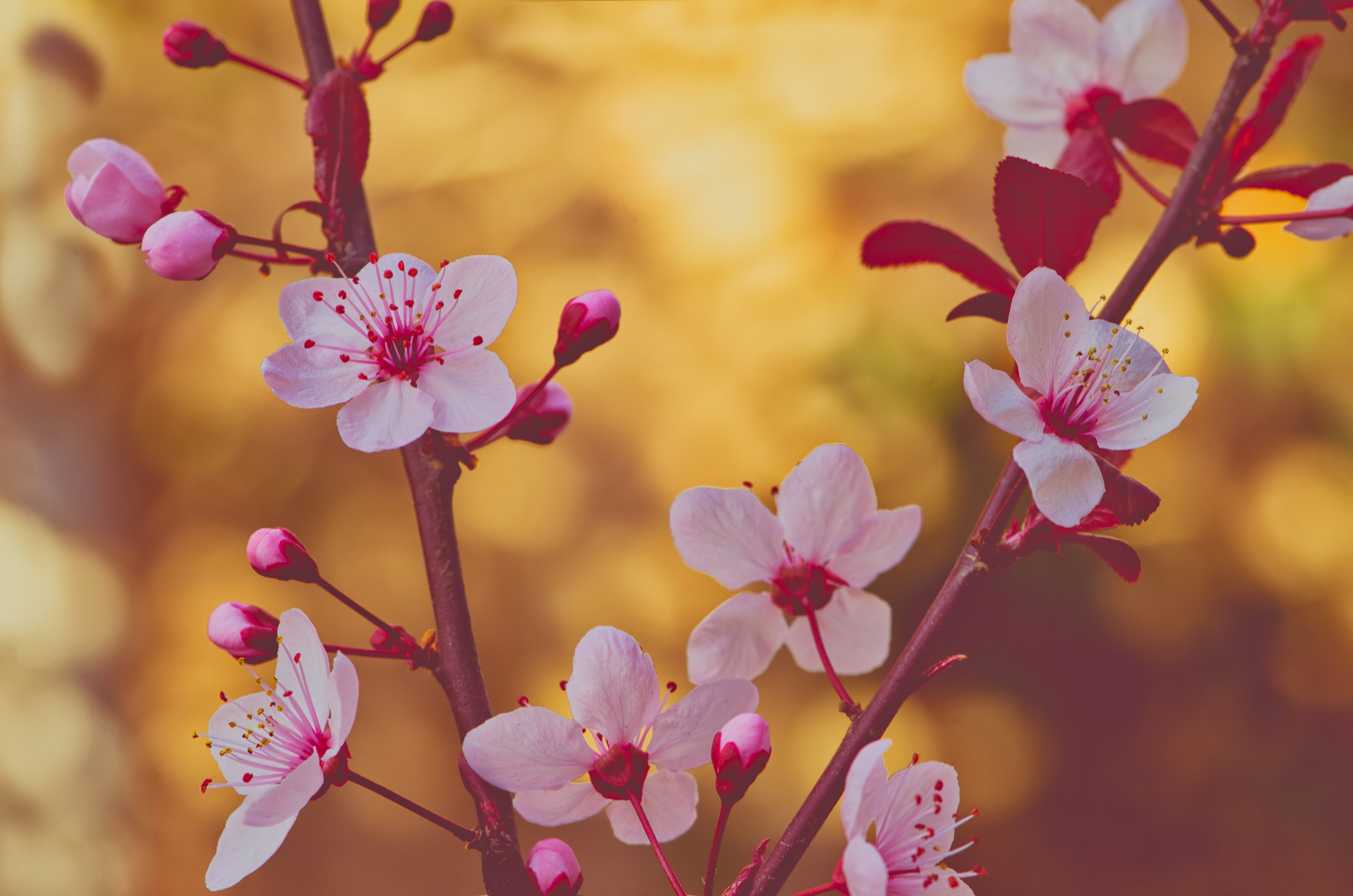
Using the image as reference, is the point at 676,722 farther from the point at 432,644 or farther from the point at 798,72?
the point at 798,72

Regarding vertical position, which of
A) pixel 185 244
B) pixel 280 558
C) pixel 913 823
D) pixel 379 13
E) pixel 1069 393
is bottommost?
pixel 913 823

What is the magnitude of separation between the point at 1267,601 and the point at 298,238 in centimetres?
115

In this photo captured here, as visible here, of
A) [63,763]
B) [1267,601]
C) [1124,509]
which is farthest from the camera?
[1267,601]

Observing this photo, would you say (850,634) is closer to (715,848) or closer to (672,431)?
(715,848)

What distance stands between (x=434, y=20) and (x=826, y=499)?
288 millimetres

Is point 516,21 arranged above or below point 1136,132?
above

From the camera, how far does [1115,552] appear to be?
0.37 metres

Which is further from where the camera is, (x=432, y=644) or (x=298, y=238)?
(x=298, y=238)

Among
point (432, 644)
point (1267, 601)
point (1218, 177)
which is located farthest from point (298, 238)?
point (1267, 601)

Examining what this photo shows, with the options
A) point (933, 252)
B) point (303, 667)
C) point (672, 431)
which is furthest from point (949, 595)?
point (672, 431)

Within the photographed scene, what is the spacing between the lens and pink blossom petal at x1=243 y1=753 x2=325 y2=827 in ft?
1.11

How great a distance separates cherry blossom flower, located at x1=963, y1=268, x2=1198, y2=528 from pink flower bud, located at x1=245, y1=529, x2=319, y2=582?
0.26 metres

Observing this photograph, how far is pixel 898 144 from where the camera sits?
3.73 ft

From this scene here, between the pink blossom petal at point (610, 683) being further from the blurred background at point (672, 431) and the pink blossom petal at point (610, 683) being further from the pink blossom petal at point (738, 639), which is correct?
the blurred background at point (672, 431)
